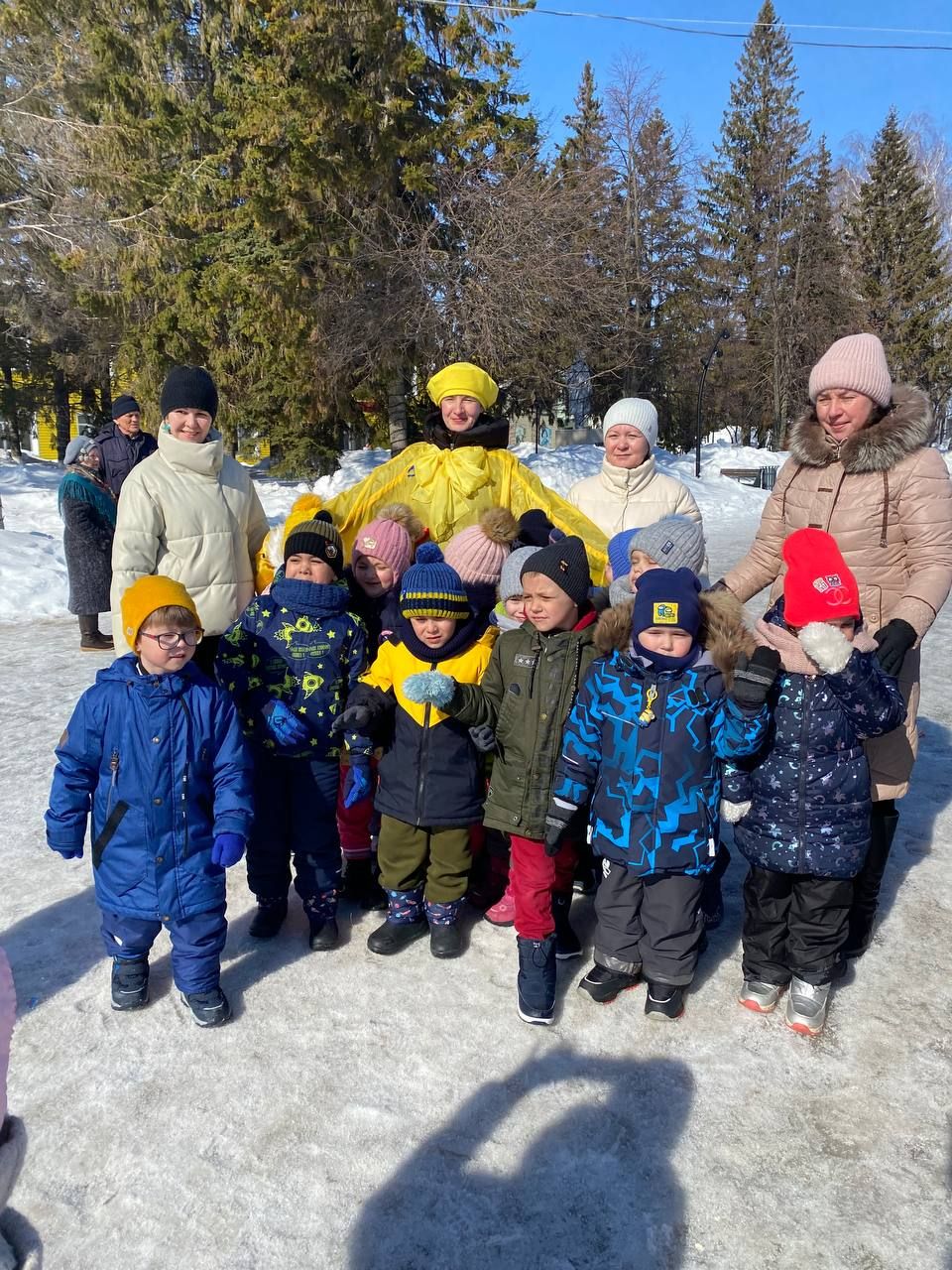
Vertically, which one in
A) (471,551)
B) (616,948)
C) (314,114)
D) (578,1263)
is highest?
(314,114)

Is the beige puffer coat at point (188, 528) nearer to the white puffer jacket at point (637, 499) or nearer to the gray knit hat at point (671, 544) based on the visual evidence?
the white puffer jacket at point (637, 499)

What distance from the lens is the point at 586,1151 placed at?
2164 mm

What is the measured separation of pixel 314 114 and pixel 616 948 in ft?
51.2

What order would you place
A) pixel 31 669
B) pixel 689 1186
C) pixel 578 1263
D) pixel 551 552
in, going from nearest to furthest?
pixel 578 1263 → pixel 689 1186 → pixel 551 552 → pixel 31 669

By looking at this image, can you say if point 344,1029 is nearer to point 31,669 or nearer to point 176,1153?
point 176,1153

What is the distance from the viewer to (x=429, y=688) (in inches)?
106

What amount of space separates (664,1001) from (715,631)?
117 cm

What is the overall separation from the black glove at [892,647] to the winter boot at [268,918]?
2.21 metres

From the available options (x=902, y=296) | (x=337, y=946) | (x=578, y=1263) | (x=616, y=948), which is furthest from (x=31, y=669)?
(x=902, y=296)

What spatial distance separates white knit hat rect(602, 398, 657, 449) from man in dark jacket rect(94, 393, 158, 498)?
4.38 metres

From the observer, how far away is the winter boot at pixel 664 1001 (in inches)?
105

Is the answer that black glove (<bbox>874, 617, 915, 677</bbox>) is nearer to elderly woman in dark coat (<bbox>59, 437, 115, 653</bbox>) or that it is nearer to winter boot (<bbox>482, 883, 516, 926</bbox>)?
winter boot (<bbox>482, 883, 516, 926</bbox>)

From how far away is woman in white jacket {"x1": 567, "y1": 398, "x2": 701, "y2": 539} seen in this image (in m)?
3.66

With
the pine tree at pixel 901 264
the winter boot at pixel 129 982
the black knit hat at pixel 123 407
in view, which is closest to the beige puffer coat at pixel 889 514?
the winter boot at pixel 129 982
